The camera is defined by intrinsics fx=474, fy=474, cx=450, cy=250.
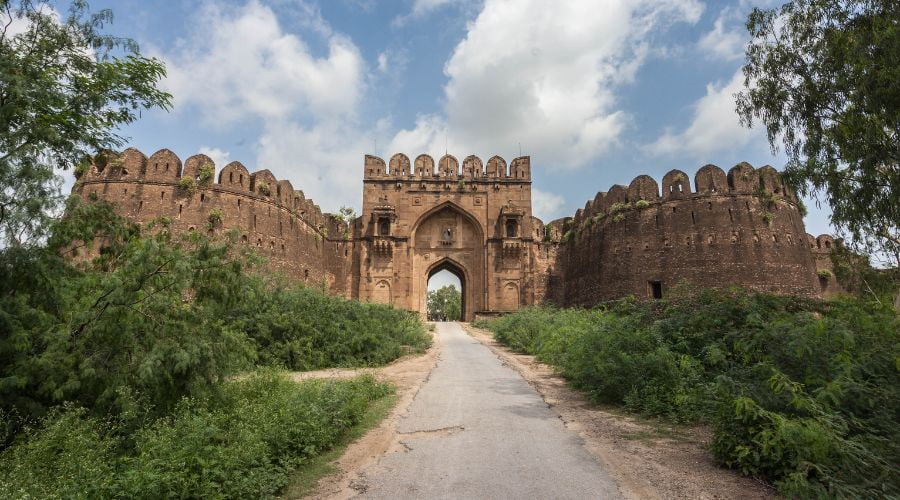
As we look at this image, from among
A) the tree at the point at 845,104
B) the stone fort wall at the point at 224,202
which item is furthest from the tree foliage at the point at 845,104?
the stone fort wall at the point at 224,202

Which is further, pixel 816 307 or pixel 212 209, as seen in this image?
pixel 212 209

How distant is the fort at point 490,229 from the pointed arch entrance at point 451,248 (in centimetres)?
7

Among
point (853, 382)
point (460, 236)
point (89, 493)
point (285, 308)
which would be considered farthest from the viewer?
point (460, 236)

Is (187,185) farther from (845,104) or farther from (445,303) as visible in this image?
(445,303)

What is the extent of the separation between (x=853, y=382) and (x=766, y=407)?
0.68 metres

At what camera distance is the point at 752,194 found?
2058cm

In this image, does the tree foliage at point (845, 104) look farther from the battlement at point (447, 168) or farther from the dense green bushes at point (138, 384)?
the battlement at point (447, 168)

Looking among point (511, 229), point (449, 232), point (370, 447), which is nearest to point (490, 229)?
point (511, 229)

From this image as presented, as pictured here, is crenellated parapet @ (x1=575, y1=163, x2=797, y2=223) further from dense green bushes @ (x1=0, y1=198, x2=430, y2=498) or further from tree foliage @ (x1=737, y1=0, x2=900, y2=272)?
dense green bushes @ (x1=0, y1=198, x2=430, y2=498)

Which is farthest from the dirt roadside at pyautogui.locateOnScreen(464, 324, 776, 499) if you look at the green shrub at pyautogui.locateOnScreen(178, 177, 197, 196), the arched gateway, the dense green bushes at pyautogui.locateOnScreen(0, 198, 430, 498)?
the arched gateway

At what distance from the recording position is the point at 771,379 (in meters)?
3.98

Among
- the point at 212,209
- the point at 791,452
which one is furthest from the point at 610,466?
the point at 212,209

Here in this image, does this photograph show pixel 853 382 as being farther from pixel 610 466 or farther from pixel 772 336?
pixel 610 466

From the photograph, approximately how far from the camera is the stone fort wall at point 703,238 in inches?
790
